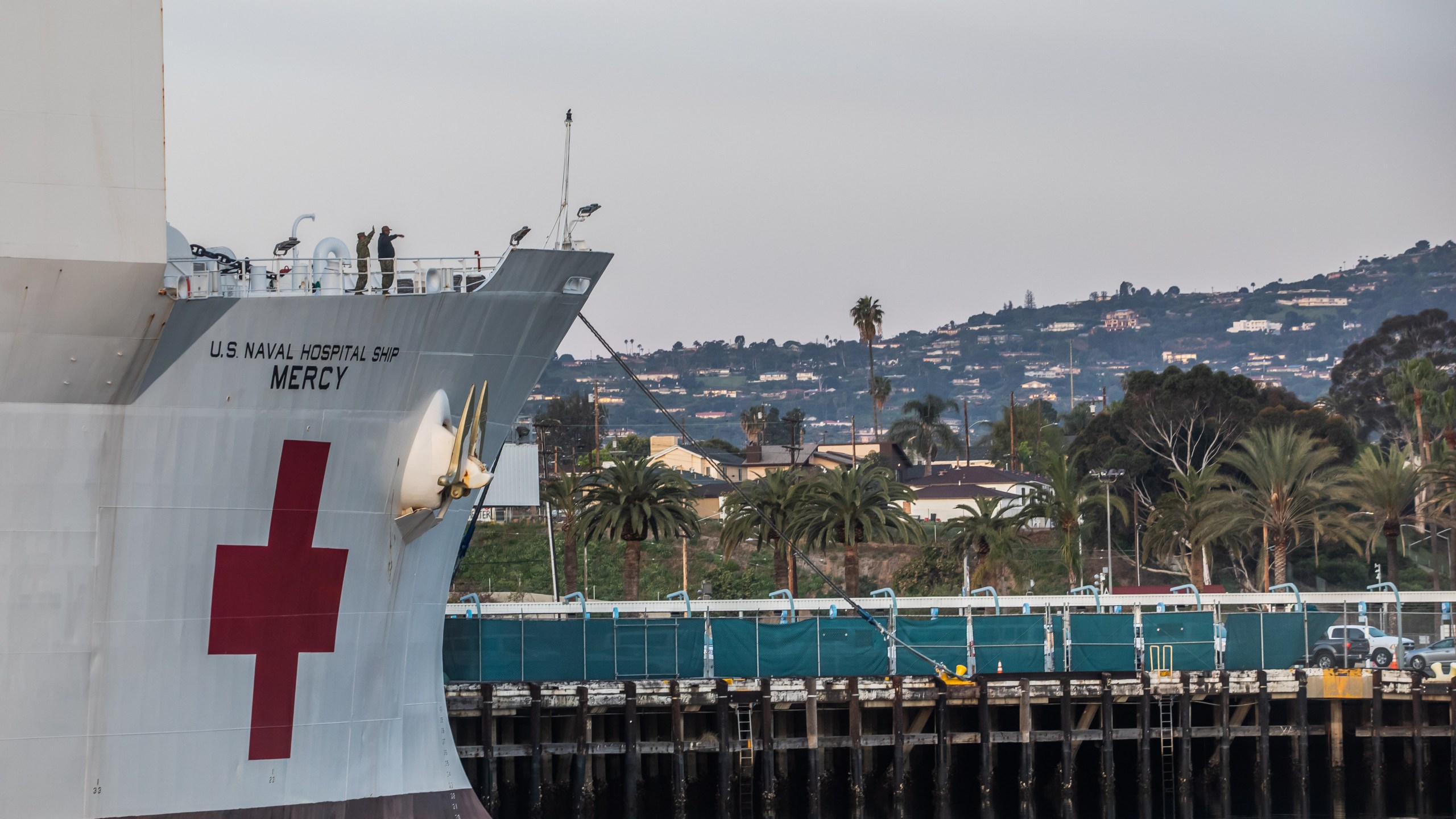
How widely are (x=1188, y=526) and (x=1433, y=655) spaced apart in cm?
2269

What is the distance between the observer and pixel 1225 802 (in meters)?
31.6

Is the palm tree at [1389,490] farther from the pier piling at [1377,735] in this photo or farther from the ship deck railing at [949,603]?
the pier piling at [1377,735]

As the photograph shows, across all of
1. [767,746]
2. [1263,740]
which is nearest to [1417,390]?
[1263,740]

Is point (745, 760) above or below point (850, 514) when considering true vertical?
below

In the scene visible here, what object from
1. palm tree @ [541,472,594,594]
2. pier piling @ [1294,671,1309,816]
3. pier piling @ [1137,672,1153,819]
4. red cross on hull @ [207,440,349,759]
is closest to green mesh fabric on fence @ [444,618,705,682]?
pier piling @ [1137,672,1153,819]

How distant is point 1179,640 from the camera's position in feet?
107

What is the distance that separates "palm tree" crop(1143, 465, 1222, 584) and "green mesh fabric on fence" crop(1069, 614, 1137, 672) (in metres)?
22.1

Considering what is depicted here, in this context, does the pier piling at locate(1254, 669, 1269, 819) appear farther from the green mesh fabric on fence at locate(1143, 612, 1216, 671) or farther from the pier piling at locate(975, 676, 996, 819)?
the pier piling at locate(975, 676, 996, 819)

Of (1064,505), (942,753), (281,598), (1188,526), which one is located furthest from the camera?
(1064,505)

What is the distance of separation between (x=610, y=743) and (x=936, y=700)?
6558mm

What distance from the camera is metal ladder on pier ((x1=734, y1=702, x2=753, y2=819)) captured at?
99.9 feet

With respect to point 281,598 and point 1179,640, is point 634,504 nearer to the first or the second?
point 1179,640

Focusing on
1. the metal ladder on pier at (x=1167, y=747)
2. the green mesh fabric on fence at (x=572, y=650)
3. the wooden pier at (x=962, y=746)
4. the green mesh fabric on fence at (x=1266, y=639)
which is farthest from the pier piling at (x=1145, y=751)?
the green mesh fabric on fence at (x=572, y=650)

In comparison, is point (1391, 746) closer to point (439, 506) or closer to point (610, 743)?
point (610, 743)
